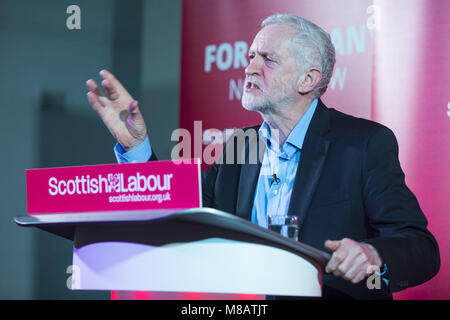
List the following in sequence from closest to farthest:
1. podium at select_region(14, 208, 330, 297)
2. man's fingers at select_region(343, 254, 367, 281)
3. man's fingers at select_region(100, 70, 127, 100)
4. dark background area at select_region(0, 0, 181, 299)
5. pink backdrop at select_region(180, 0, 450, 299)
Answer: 1. podium at select_region(14, 208, 330, 297)
2. man's fingers at select_region(343, 254, 367, 281)
3. man's fingers at select_region(100, 70, 127, 100)
4. pink backdrop at select_region(180, 0, 450, 299)
5. dark background area at select_region(0, 0, 181, 299)

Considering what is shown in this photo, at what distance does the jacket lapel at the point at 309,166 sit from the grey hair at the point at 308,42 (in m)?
0.22

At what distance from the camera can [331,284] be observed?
1629 millimetres

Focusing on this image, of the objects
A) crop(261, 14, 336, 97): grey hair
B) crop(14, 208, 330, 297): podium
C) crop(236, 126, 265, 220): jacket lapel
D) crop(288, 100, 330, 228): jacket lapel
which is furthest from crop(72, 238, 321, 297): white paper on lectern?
crop(261, 14, 336, 97): grey hair

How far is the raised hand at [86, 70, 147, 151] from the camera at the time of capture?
1511mm

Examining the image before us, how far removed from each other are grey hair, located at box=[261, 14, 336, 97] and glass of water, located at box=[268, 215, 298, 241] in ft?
2.76

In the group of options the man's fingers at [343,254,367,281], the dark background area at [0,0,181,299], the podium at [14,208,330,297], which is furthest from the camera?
the dark background area at [0,0,181,299]

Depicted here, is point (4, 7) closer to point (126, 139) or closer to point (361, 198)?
point (126, 139)

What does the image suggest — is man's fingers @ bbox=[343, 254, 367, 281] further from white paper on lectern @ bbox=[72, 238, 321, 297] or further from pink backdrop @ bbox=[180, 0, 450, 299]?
pink backdrop @ bbox=[180, 0, 450, 299]

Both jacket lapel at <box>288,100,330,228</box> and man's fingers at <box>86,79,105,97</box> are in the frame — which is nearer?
man's fingers at <box>86,79,105,97</box>

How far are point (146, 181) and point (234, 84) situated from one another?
2231 mm

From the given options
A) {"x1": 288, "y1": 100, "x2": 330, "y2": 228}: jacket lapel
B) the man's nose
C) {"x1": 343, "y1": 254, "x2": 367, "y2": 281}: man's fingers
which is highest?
the man's nose

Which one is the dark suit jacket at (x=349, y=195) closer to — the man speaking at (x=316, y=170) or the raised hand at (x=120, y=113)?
the man speaking at (x=316, y=170)

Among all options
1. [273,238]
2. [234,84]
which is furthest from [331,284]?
[234,84]
